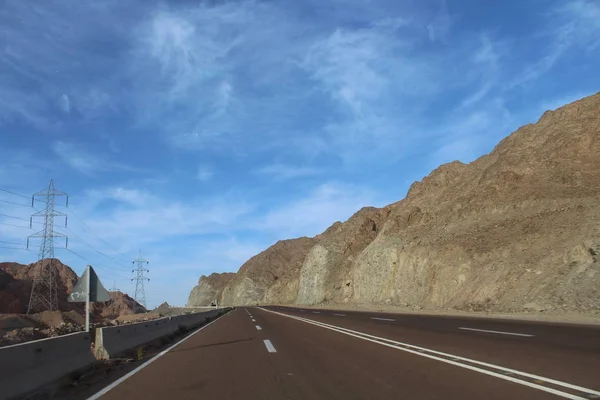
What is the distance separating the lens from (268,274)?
168 meters

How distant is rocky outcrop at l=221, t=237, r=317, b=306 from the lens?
147 metres

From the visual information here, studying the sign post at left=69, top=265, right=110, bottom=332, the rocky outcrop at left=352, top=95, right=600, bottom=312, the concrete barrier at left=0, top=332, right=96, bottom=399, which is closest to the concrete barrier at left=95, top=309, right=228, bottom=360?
the sign post at left=69, top=265, right=110, bottom=332

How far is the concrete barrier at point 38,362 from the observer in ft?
A: 22.8

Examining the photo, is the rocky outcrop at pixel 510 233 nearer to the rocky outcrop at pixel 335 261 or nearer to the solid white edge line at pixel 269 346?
the solid white edge line at pixel 269 346

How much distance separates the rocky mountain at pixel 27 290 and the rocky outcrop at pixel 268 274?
126 ft

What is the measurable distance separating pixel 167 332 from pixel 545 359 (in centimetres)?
1655

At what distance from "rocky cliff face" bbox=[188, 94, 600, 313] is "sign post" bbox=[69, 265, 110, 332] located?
22329 millimetres

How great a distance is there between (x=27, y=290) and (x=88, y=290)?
80.6 metres

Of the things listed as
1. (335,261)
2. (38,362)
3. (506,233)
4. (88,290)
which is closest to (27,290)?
(335,261)

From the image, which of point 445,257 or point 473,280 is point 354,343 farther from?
point 445,257

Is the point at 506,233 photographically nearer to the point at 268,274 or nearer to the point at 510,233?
the point at 510,233

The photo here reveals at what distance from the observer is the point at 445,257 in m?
48.8

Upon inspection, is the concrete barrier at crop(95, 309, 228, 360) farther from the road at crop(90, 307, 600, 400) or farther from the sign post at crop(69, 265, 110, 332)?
the road at crop(90, 307, 600, 400)

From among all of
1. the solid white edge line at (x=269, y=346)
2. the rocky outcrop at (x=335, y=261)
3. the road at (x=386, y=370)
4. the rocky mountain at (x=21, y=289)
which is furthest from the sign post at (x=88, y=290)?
the rocky outcrop at (x=335, y=261)
